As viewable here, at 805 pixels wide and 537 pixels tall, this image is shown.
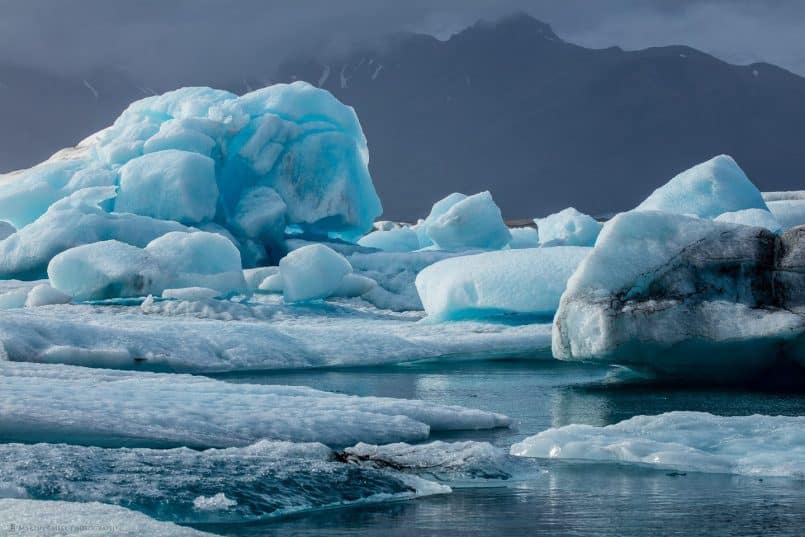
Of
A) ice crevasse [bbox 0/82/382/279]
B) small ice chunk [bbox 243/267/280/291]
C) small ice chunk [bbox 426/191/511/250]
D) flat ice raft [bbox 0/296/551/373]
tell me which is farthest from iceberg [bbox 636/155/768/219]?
ice crevasse [bbox 0/82/382/279]

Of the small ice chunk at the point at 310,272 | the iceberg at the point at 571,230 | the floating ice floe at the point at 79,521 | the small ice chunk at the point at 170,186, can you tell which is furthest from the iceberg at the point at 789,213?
the floating ice floe at the point at 79,521

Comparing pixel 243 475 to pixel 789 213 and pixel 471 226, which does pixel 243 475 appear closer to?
pixel 789 213

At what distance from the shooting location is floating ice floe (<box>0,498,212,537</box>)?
2.66 meters

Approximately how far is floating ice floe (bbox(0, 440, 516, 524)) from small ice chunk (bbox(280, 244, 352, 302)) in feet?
39.2

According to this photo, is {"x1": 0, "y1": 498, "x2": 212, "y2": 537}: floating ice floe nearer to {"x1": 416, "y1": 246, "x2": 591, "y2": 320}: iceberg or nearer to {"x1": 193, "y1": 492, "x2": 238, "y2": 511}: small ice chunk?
{"x1": 193, "y1": 492, "x2": 238, "y2": 511}: small ice chunk

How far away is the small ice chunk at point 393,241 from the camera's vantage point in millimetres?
26656

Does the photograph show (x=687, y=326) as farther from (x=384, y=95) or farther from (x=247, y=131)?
(x=384, y=95)

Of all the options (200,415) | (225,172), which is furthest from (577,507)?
(225,172)

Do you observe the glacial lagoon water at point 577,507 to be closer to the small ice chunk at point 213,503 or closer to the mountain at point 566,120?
the small ice chunk at point 213,503

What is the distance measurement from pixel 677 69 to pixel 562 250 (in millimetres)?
69462

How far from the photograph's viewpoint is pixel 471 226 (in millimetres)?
21750

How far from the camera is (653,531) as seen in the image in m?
2.99

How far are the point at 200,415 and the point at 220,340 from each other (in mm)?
4964

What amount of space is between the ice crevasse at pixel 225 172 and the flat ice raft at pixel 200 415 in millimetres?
12859
